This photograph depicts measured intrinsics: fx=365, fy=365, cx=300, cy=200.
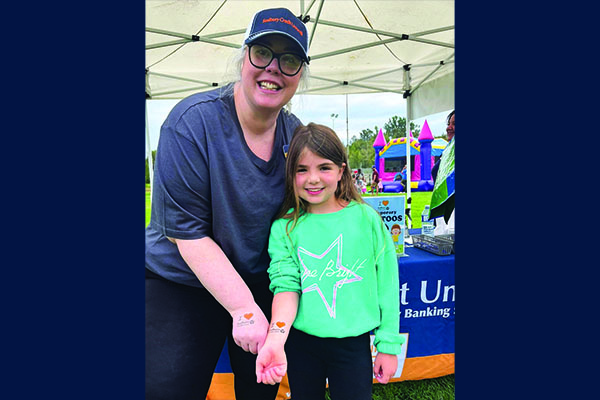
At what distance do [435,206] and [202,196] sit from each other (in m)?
1.22

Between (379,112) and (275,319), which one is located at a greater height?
(379,112)

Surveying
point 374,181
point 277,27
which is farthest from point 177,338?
point 374,181

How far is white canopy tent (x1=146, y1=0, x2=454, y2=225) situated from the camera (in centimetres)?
229

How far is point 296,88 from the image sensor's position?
3.25 ft

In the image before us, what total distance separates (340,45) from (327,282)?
2.45 meters

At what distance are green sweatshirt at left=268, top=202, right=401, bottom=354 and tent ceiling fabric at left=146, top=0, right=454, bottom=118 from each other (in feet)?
4.39

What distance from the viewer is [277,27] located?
918 millimetres

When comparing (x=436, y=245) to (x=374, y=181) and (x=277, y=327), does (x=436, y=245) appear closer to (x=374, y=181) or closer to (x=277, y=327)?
(x=374, y=181)

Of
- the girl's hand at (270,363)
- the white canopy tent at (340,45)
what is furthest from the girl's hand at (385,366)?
the white canopy tent at (340,45)

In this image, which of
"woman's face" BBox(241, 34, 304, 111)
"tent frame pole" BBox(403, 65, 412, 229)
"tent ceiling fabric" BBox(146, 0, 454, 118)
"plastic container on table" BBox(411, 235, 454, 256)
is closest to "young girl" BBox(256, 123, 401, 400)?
"woman's face" BBox(241, 34, 304, 111)

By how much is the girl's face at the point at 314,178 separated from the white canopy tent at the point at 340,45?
3.98 feet

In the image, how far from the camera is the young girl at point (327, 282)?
3.34 feet

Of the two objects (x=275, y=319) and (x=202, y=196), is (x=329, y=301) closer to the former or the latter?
(x=275, y=319)

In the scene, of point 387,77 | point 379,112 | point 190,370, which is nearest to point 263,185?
point 190,370
